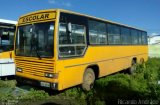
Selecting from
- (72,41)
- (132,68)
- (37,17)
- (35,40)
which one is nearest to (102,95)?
(72,41)

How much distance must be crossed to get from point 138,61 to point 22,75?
1081cm

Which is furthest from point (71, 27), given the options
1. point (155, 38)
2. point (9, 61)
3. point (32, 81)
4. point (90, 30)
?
point (155, 38)

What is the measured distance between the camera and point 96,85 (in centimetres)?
1135

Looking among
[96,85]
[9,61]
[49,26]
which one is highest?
[49,26]

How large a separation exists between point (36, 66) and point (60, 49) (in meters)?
1.25

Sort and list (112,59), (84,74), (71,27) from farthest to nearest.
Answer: (112,59), (84,74), (71,27)

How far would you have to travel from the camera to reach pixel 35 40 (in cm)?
970

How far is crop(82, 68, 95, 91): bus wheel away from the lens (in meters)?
10.9

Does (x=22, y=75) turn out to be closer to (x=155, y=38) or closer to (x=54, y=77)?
(x=54, y=77)

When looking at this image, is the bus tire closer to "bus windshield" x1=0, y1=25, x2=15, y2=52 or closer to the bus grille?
"bus windshield" x1=0, y1=25, x2=15, y2=52

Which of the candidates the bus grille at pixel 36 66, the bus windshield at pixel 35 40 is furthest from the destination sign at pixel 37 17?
the bus grille at pixel 36 66

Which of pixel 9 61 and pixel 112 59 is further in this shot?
pixel 112 59

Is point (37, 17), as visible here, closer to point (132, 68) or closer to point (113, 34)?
point (113, 34)

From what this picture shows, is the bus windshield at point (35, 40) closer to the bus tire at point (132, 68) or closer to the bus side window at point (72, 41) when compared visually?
the bus side window at point (72, 41)
